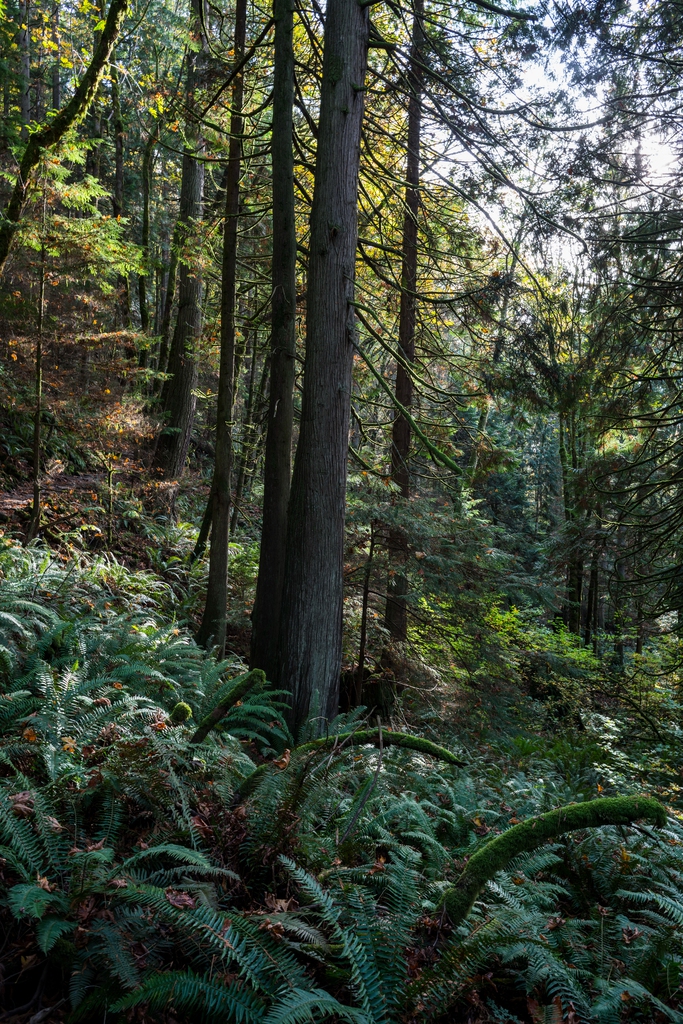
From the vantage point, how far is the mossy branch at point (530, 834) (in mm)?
2463

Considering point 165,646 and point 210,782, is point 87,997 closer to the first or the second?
point 210,782

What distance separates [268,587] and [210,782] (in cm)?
323

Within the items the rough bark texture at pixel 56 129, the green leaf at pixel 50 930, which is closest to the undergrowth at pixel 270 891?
the green leaf at pixel 50 930

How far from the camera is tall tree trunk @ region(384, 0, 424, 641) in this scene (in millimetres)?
7867

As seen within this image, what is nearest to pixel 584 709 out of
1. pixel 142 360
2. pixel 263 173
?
pixel 263 173

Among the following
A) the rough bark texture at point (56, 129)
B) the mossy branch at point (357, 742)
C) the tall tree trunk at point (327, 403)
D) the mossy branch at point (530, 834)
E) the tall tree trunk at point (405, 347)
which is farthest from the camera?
the tall tree trunk at point (405, 347)

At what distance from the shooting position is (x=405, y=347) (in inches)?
382

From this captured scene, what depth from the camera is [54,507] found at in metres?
8.64

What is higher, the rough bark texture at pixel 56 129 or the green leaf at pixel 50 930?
the rough bark texture at pixel 56 129

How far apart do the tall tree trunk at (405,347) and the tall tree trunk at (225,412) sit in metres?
2.03

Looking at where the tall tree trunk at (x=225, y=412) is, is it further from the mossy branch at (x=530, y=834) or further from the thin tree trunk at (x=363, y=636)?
the mossy branch at (x=530, y=834)

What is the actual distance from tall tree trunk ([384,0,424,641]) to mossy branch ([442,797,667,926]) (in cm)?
509

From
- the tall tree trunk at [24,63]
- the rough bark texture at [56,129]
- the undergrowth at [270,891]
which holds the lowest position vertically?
the undergrowth at [270,891]

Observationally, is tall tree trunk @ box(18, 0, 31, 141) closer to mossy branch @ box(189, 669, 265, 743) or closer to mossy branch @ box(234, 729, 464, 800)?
mossy branch @ box(189, 669, 265, 743)
